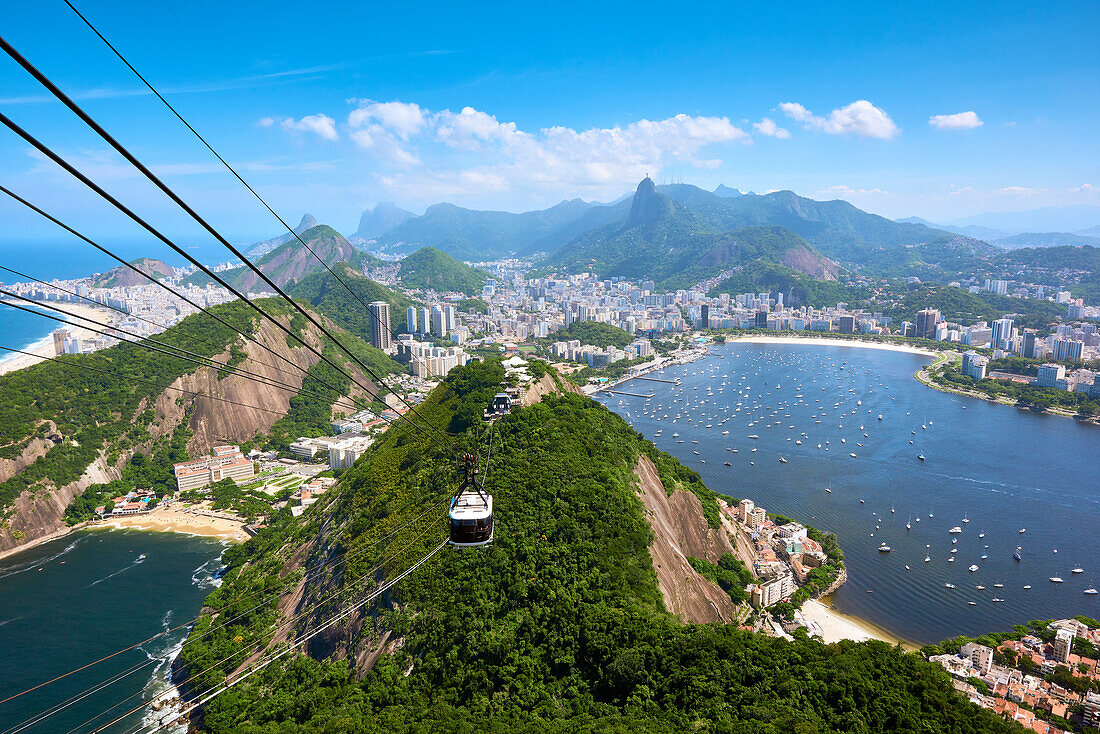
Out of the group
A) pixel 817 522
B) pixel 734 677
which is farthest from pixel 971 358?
pixel 734 677

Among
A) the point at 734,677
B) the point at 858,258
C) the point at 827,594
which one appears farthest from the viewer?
the point at 858,258

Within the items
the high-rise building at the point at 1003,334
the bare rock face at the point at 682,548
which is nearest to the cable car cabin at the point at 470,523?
the bare rock face at the point at 682,548

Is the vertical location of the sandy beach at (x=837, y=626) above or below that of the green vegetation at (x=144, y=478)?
below

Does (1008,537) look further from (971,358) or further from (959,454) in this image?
(971,358)

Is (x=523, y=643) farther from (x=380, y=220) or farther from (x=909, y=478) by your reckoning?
(x=380, y=220)

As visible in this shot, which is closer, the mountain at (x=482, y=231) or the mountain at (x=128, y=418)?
the mountain at (x=128, y=418)

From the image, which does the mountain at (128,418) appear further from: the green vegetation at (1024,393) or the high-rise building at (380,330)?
the green vegetation at (1024,393)

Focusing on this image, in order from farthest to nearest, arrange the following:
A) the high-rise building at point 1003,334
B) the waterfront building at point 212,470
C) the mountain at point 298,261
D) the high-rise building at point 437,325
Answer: the mountain at point 298,261
the high-rise building at point 437,325
the high-rise building at point 1003,334
the waterfront building at point 212,470
